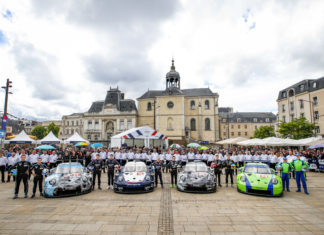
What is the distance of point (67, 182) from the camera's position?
9.27 metres

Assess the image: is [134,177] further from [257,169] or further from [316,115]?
[316,115]

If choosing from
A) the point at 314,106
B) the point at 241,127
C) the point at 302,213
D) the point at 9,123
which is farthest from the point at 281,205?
the point at 9,123

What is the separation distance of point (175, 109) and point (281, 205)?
47215 mm

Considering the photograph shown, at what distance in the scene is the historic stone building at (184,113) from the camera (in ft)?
178

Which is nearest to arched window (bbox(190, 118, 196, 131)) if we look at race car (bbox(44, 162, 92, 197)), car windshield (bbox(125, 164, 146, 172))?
car windshield (bbox(125, 164, 146, 172))

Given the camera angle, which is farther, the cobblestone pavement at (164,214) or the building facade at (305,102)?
the building facade at (305,102)

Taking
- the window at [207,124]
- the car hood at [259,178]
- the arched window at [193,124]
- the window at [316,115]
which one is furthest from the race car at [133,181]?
the window at [207,124]

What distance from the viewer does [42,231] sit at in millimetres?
5410

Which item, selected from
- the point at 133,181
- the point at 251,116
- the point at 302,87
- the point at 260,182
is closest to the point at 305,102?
the point at 302,87

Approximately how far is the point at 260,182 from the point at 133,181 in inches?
234

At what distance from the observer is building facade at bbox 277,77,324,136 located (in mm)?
38469

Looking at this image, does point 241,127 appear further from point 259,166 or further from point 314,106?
point 259,166

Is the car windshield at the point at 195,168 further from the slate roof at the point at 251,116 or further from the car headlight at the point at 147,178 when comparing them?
the slate roof at the point at 251,116

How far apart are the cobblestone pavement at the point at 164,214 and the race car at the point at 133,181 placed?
0.39 meters
